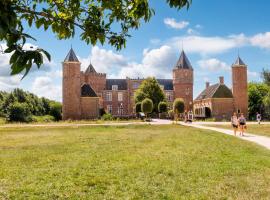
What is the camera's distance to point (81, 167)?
1070 cm

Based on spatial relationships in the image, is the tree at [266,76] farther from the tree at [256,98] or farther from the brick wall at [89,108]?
the brick wall at [89,108]

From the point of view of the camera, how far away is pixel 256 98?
74.2 metres

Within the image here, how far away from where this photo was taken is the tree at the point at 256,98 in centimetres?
7075

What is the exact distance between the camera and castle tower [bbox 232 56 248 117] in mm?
60719

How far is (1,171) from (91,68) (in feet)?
251

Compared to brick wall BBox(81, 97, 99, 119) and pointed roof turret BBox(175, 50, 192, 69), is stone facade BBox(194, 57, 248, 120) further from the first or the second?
brick wall BBox(81, 97, 99, 119)

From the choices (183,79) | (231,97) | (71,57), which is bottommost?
(231,97)

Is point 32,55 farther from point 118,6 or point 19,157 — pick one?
point 19,157

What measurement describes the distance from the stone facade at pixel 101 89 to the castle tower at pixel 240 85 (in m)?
10.5

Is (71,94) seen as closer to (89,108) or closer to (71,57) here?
(89,108)

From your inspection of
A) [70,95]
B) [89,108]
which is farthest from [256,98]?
[70,95]

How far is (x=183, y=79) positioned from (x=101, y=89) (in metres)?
19.1

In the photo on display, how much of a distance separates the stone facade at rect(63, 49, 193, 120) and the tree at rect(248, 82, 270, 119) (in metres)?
11.8

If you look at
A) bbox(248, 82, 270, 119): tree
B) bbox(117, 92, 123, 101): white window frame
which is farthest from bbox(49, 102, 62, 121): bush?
bbox(248, 82, 270, 119): tree
